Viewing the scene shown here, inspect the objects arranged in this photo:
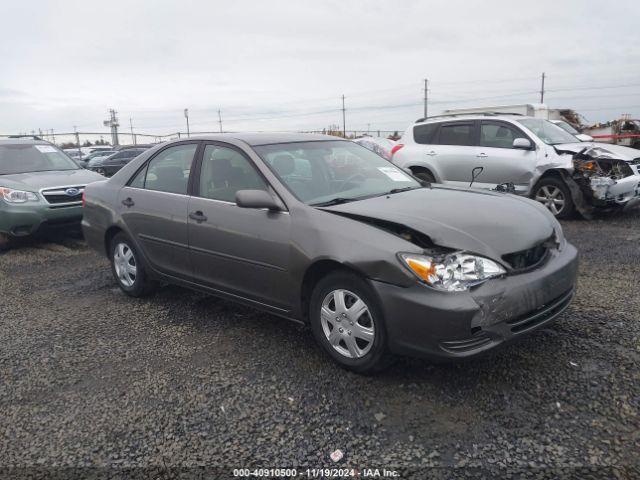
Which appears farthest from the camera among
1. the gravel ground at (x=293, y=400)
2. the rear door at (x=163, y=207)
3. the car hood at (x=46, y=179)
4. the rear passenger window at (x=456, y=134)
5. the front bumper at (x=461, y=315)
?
the rear passenger window at (x=456, y=134)

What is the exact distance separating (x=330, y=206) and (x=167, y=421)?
5.50 ft

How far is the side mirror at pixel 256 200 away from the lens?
11.8ft

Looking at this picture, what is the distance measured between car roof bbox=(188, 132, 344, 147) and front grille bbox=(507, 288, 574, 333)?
7.58 ft

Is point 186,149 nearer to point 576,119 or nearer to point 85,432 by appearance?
point 85,432

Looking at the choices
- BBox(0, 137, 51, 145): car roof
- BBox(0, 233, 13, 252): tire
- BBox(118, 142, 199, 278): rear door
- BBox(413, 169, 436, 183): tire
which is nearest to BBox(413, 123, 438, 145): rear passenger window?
BBox(413, 169, 436, 183): tire

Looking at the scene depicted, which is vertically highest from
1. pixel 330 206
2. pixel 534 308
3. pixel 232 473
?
pixel 330 206

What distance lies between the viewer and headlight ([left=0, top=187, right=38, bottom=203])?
24.1ft

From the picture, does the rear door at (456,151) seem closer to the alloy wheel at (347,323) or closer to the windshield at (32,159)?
the alloy wheel at (347,323)

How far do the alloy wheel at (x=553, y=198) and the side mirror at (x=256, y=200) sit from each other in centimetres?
613

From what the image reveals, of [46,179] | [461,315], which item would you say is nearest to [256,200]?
[461,315]

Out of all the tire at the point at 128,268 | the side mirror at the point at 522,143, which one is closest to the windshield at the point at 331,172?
the tire at the point at 128,268

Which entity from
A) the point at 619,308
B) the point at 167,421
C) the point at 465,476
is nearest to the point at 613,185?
the point at 619,308

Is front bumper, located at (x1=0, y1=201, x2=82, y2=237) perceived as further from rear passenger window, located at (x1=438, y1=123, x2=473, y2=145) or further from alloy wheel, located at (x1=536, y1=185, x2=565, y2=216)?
alloy wheel, located at (x1=536, y1=185, x2=565, y2=216)

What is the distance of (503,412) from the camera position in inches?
112
